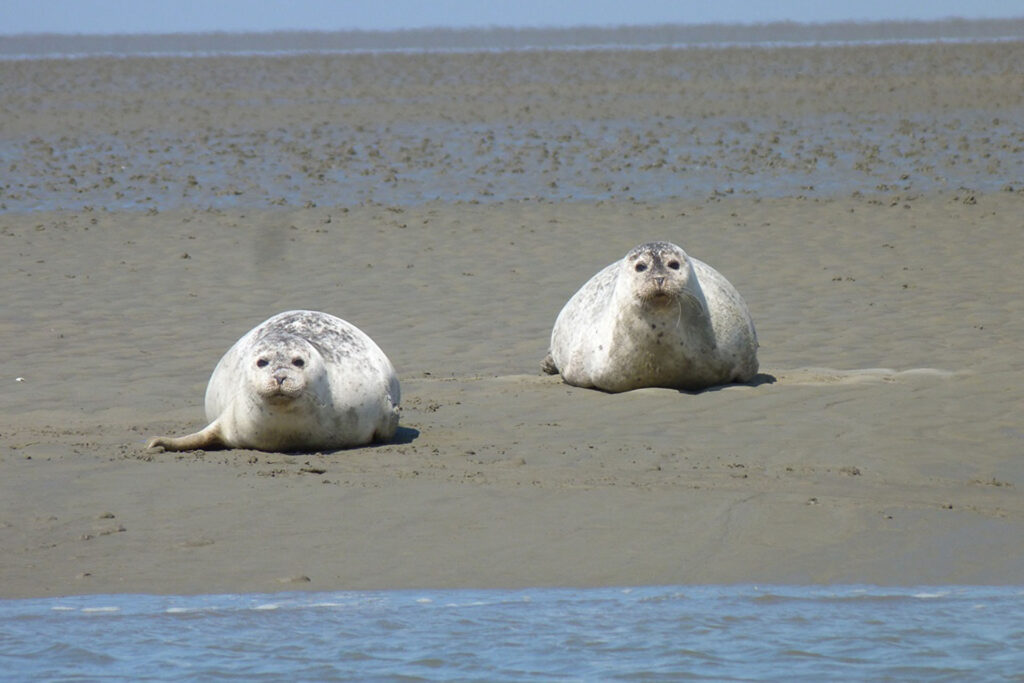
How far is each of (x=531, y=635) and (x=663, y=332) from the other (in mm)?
3630

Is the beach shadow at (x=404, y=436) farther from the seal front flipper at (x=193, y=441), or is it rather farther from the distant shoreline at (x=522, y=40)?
the distant shoreline at (x=522, y=40)

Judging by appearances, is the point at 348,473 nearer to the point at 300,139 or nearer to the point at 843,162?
the point at 843,162

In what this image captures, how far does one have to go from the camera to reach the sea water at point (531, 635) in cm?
497

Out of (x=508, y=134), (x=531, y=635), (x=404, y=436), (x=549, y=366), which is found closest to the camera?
(x=531, y=635)

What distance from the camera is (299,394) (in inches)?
285

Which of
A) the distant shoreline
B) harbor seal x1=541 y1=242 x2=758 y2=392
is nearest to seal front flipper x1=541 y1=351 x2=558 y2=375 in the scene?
harbor seal x1=541 y1=242 x2=758 y2=392

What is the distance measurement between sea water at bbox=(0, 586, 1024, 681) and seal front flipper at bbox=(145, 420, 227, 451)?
1.90 metres

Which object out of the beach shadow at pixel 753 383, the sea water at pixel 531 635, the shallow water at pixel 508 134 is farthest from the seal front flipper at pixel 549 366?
the shallow water at pixel 508 134

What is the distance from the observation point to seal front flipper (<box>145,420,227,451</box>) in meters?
7.47

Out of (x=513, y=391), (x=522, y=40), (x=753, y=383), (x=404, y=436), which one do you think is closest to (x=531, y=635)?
(x=404, y=436)

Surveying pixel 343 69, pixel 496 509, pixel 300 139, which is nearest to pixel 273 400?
pixel 496 509

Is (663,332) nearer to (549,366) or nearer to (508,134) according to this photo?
(549,366)

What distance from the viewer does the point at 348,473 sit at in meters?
7.07

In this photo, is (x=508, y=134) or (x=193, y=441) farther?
(x=508, y=134)
